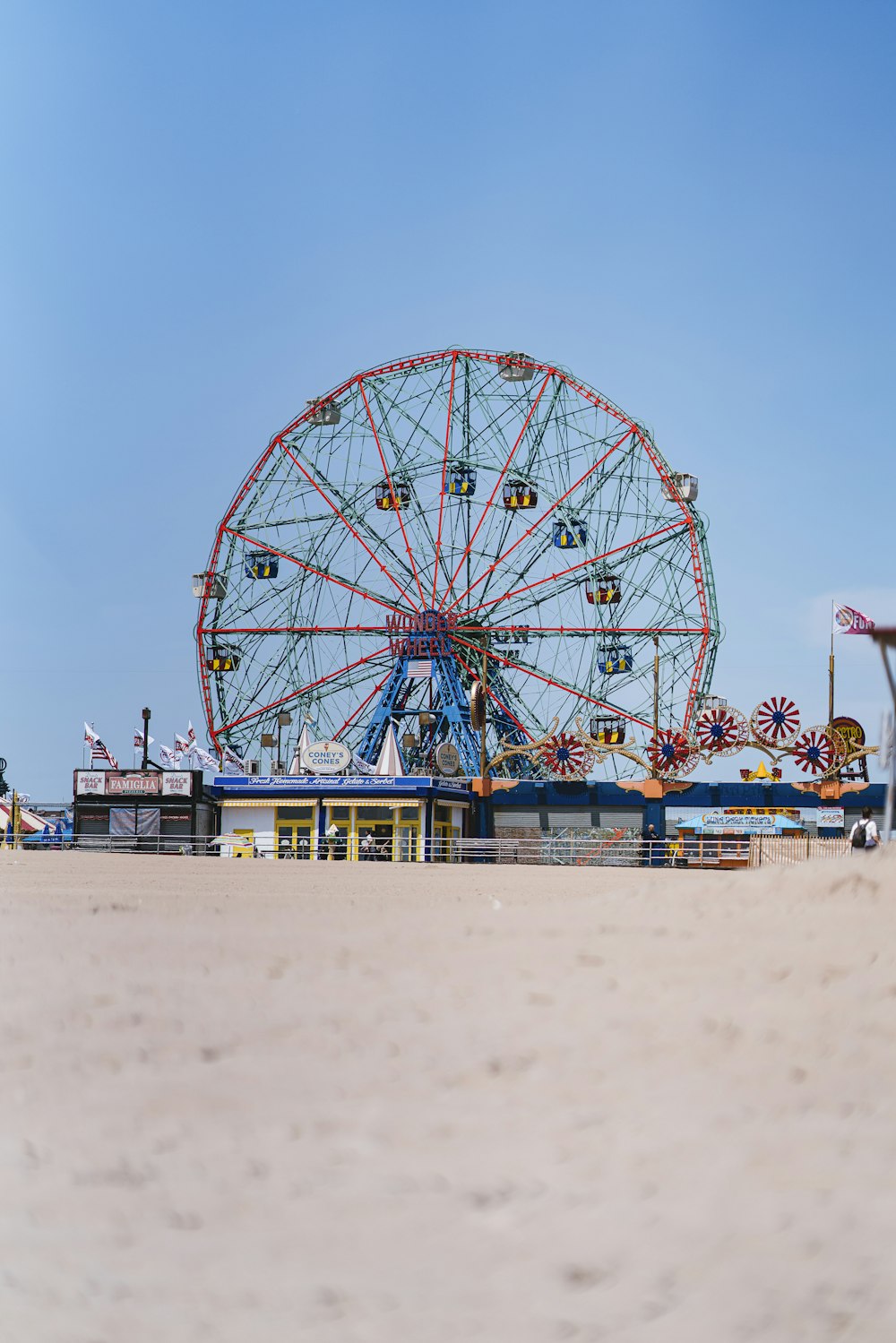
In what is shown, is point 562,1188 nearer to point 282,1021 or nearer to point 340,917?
point 282,1021

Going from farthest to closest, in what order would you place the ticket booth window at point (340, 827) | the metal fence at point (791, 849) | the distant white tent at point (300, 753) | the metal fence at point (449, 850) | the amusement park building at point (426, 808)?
the distant white tent at point (300, 753) < the amusement park building at point (426, 808) < the ticket booth window at point (340, 827) < the metal fence at point (449, 850) < the metal fence at point (791, 849)

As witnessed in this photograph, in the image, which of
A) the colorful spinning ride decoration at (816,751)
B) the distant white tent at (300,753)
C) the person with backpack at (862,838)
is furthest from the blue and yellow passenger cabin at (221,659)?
the person with backpack at (862,838)

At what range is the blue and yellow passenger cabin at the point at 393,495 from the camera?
2116 inches

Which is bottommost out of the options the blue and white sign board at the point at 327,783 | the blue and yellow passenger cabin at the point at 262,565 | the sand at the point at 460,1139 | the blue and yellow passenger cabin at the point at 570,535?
the sand at the point at 460,1139

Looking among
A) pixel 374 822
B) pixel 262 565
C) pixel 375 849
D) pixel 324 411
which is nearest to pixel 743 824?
pixel 374 822

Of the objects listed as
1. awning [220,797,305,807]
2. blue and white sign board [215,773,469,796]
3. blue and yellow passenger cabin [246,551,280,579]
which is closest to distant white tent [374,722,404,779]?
blue and white sign board [215,773,469,796]

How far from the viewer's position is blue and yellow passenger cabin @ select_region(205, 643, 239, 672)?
5253cm

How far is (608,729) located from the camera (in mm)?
48531

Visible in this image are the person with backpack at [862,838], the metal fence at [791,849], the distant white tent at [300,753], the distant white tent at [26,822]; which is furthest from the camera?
the distant white tent at [26,822]

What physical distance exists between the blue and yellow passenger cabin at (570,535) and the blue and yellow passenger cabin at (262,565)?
11694 mm

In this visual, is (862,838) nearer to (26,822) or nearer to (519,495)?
(519,495)

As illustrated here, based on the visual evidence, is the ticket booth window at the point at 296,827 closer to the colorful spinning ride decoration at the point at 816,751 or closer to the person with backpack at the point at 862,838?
the colorful spinning ride decoration at the point at 816,751

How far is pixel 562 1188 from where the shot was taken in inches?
155

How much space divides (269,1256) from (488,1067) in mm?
1690
